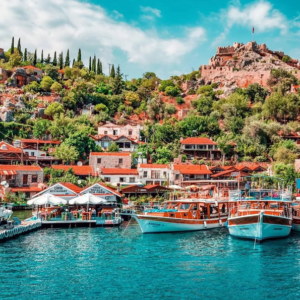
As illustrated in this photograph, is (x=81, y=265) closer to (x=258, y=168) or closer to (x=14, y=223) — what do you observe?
(x=14, y=223)

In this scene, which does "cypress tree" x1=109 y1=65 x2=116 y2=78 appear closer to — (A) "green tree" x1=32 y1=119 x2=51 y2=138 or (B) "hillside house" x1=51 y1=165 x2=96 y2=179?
(A) "green tree" x1=32 y1=119 x2=51 y2=138

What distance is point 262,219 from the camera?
113ft

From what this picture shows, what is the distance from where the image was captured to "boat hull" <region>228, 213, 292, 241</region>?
34562mm

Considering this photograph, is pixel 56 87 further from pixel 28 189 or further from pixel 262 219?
pixel 262 219

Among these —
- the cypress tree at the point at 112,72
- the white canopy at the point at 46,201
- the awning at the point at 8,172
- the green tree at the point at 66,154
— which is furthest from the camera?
the cypress tree at the point at 112,72

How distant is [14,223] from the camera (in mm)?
38656

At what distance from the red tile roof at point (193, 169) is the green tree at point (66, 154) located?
17629 mm

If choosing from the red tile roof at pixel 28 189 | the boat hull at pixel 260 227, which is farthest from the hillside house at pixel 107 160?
the boat hull at pixel 260 227

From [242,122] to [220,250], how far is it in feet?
197

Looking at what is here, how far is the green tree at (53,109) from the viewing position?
86188 millimetres

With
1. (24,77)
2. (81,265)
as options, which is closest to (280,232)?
(81,265)

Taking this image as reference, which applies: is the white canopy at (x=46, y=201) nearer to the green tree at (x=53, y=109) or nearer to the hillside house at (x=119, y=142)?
the hillside house at (x=119, y=142)

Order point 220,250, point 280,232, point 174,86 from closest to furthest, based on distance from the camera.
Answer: point 220,250, point 280,232, point 174,86

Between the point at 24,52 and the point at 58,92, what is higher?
the point at 24,52
